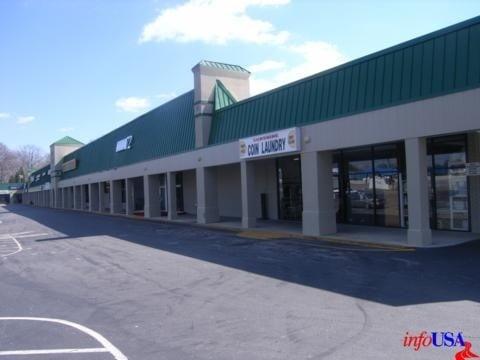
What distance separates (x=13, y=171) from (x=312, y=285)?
149377 mm

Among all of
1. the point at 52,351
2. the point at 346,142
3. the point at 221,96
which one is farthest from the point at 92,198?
the point at 52,351

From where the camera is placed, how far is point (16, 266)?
1275 cm

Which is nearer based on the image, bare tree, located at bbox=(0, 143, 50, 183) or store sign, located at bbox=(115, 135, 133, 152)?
store sign, located at bbox=(115, 135, 133, 152)

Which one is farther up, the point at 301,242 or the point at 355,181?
the point at 355,181

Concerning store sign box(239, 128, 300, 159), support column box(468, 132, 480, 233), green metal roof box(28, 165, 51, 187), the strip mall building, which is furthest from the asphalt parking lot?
green metal roof box(28, 165, 51, 187)

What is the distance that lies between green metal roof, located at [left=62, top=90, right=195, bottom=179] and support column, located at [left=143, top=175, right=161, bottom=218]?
172cm

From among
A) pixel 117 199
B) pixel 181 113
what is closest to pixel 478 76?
pixel 181 113

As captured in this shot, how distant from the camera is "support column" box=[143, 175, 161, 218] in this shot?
32344 millimetres

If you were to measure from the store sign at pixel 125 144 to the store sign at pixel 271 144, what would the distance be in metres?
19.1

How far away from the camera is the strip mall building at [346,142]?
1262 cm

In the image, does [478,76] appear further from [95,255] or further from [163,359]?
[95,255]

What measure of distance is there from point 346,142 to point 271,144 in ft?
14.0

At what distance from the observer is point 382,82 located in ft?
46.8

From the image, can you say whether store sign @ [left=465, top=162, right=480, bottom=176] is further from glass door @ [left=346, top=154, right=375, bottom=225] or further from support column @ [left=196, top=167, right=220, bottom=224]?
support column @ [left=196, top=167, right=220, bottom=224]
